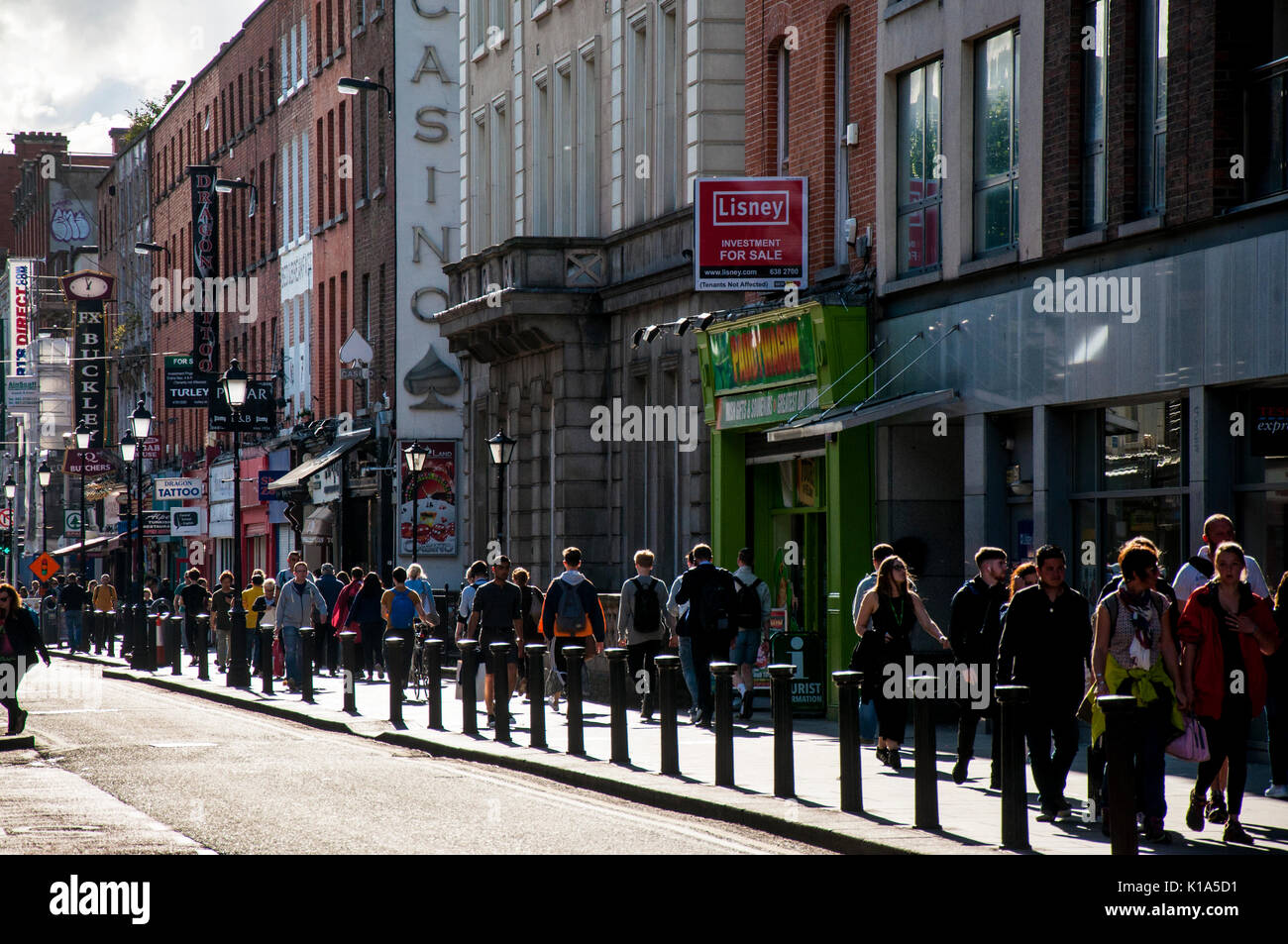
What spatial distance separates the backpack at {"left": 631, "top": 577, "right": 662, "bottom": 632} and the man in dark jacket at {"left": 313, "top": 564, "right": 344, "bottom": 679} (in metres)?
11.6

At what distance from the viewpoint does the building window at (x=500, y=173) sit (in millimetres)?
37656

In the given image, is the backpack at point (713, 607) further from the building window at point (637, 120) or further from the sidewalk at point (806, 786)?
the building window at point (637, 120)

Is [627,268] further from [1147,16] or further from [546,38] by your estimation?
[1147,16]

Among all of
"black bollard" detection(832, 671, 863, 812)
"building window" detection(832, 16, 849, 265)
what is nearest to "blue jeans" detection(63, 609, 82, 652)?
"building window" detection(832, 16, 849, 265)

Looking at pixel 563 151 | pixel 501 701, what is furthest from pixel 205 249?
pixel 501 701

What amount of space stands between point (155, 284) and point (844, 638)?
178ft

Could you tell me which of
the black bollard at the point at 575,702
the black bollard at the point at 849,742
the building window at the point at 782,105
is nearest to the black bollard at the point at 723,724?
the black bollard at the point at 849,742

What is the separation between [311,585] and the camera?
1292 inches

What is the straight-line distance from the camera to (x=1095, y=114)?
20.0 meters

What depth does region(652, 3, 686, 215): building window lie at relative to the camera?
98.1ft

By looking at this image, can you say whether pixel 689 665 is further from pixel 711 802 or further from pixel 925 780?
pixel 925 780

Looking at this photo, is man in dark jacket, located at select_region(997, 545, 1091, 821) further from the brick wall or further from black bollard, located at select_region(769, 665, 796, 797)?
the brick wall

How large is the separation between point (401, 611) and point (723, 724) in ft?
51.1

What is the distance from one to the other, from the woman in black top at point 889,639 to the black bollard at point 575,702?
2.76m
